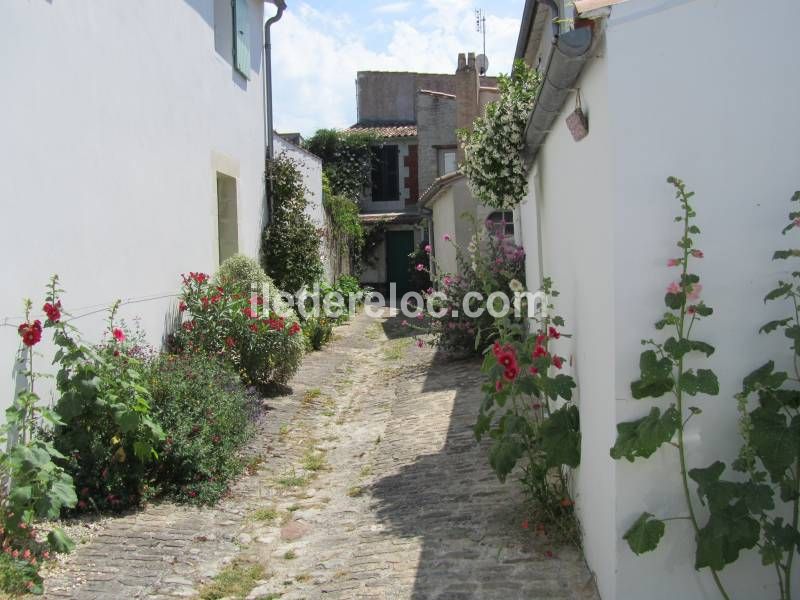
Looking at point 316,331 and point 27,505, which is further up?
point 316,331

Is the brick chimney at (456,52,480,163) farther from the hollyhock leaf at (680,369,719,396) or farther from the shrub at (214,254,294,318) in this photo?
the hollyhock leaf at (680,369,719,396)

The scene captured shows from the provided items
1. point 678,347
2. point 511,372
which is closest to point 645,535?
point 678,347

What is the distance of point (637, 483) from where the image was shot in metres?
3.20

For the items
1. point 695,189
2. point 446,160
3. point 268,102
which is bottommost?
point 695,189

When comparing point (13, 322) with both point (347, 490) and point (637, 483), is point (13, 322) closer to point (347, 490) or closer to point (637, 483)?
point (347, 490)

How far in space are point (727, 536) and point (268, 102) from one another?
10648mm

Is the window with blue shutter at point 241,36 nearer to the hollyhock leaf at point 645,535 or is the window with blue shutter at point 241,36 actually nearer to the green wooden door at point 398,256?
the hollyhock leaf at point 645,535

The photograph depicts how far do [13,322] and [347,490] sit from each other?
8.96 ft

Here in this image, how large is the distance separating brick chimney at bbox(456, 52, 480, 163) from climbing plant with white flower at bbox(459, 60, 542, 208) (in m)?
12.9

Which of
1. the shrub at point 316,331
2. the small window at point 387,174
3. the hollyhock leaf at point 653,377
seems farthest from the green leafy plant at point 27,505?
the small window at point 387,174

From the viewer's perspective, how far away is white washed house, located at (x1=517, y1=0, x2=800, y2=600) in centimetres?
309

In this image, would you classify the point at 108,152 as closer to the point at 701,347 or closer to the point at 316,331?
the point at 701,347

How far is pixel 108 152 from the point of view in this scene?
6211 mm

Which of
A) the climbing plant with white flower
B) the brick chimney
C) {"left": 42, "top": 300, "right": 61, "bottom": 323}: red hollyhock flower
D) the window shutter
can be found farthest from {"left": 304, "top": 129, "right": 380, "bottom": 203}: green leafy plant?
{"left": 42, "top": 300, "right": 61, "bottom": 323}: red hollyhock flower
